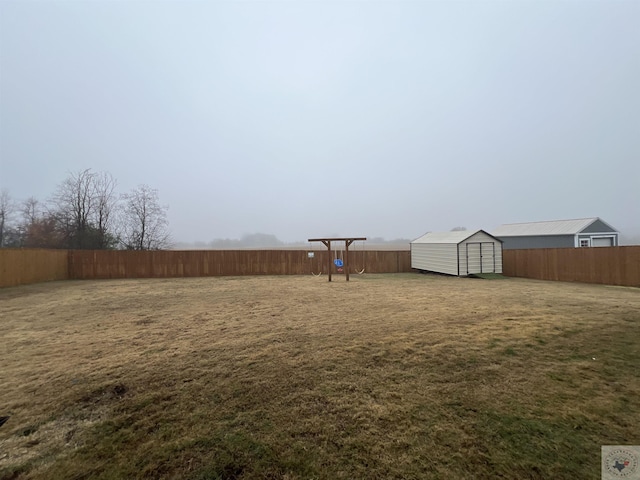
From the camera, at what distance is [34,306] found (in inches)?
312

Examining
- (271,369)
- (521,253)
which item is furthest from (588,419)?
(521,253)

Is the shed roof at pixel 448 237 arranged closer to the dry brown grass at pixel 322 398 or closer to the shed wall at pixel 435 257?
the shed wall at pixel 435 257

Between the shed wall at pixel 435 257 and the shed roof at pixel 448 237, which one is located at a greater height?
the shed roof at pixel 448 237

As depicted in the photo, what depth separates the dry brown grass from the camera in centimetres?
205

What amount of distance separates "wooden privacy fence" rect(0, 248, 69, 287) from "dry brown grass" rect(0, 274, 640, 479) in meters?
9.94

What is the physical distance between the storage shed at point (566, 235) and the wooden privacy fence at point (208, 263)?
10674 mm

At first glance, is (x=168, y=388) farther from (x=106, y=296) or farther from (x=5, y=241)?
(x=5, y=241)

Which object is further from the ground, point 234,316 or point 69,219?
point 69,219

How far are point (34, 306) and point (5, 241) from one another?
23641 mm

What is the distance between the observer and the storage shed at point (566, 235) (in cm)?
1945

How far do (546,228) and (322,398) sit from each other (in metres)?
26.0

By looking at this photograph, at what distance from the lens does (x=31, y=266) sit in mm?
13688

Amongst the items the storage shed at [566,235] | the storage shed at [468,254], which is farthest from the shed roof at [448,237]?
the storage shed at [566,235]

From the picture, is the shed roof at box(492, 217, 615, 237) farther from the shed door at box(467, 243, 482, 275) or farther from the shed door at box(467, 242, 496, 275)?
the shed door at box(467, 243, 482, 275)
